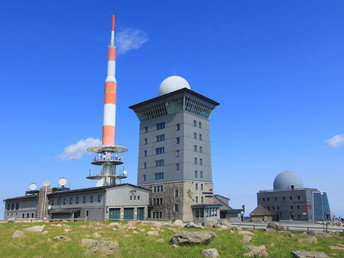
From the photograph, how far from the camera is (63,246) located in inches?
830

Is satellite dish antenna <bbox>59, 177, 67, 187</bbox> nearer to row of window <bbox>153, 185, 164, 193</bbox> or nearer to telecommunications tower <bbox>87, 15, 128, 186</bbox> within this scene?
telecommunications tower <bbox>87, 15, 128, 186</bbox>

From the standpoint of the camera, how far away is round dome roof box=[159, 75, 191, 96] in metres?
69.9

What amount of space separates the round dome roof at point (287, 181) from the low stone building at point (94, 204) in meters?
44.8

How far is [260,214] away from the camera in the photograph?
84.5 m

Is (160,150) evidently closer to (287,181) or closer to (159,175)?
(159,175)

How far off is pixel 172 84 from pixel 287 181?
46958 mm

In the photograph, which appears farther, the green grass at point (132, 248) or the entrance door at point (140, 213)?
the entrance door at point (140, 213)

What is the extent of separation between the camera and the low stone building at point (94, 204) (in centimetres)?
5719

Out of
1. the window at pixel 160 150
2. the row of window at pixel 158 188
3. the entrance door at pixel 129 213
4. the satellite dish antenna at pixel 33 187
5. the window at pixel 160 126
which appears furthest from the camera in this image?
the satellite dish antenna at pixel 33 187

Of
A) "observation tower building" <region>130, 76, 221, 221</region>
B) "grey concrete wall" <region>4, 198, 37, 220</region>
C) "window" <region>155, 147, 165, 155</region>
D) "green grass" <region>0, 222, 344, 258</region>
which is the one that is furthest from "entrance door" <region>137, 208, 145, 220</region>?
"green grass" <region>0, 222, 344, 258</region>

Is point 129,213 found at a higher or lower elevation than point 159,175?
lower

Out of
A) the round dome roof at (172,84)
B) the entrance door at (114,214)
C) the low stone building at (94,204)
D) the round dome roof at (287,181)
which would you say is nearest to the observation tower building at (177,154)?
the round dome roof at (172,84)

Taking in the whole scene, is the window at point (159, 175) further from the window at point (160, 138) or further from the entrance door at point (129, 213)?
the entrance door at point (129, 213)

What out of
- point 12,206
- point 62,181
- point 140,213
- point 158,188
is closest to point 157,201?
point 158,188
